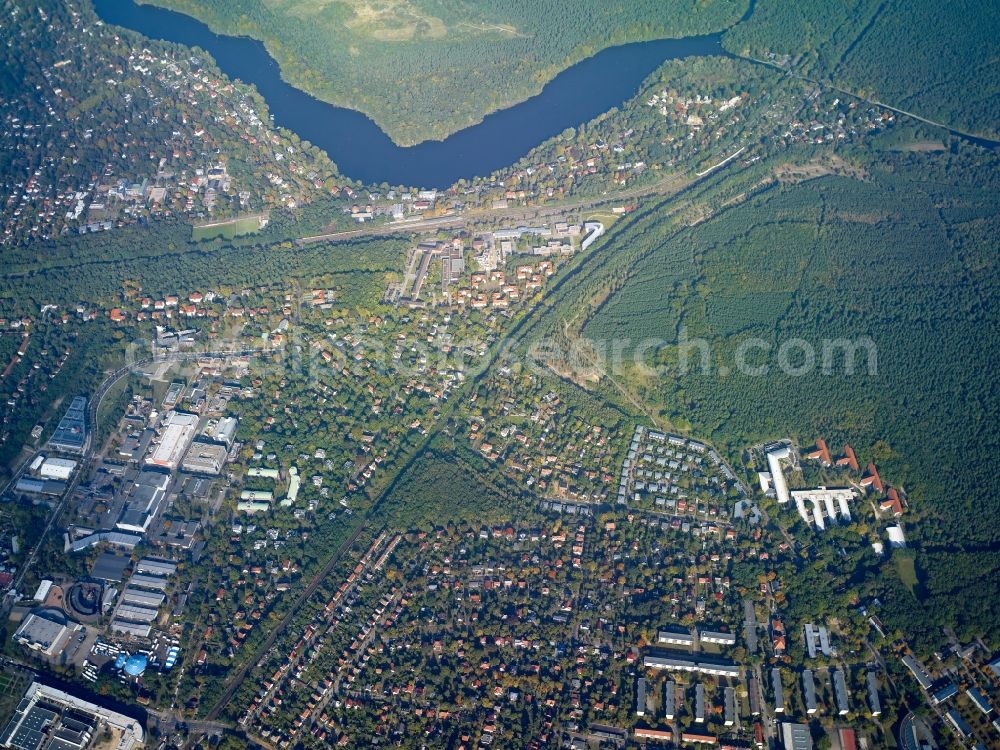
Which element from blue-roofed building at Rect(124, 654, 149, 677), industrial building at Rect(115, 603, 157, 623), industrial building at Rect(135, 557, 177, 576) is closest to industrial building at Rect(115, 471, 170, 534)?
industrial building at Rect(135, 557, 177, 576)

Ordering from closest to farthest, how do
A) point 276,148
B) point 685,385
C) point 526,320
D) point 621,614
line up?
point 621,614 < point 685,385 < point 526,320 < point 276,148

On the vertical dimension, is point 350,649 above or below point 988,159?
below

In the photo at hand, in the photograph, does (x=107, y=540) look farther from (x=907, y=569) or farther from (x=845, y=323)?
(x=845, y=323)

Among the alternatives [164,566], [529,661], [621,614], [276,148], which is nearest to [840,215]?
[621,614]

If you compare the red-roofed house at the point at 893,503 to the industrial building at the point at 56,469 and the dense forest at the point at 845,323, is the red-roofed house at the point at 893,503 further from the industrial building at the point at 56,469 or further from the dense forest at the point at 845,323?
the industrial building at the point at 56,469

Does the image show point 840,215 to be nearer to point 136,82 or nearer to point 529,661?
point 529,661

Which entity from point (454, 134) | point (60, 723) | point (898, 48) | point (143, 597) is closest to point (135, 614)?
point (143, 597)

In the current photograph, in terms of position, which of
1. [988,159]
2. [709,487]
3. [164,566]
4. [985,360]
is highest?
[988,159]
